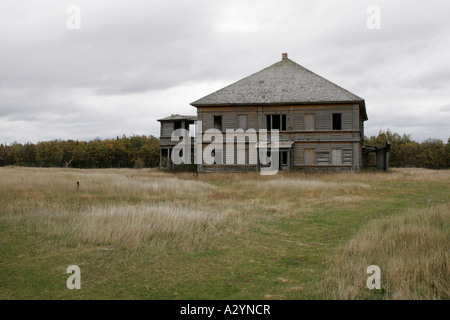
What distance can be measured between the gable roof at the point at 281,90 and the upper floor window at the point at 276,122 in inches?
54.5

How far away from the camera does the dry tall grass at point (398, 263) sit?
5.09 metres

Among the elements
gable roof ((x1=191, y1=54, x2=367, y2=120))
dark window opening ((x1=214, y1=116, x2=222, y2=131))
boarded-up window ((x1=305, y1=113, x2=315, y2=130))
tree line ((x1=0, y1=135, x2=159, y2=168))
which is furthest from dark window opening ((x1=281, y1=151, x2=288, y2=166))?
tree line ((x1=0, y1=135, x2=159, y2=168))

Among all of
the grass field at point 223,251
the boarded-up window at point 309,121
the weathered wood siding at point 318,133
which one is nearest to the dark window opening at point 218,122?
the weathered wood siding at point 318,133

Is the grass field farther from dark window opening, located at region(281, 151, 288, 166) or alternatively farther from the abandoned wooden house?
dark window opening, located at region(281, 151, 288, 166)

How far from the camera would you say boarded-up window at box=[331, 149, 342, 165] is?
31.5 metres

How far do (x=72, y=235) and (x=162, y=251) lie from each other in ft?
7.38

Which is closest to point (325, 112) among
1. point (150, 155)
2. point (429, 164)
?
point (429, 164)

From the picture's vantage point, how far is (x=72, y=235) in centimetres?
821

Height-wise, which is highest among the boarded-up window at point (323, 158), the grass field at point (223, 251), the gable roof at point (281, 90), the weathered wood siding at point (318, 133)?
the gable roof at point (281, 90)

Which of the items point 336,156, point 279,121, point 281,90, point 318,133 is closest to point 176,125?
point 279,121

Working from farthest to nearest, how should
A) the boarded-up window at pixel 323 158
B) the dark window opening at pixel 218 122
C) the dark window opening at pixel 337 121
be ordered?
the dark window opening at pixel 218 122 < the boarded-up window at pixel 323 158 < the dark window opening at pixel 337 121

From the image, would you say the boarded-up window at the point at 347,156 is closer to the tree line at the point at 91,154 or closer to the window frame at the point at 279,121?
the window frame at the point at 279,121

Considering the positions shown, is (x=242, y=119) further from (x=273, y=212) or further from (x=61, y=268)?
(x=61, y=268)

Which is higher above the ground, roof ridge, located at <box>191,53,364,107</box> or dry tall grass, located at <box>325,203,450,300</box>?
roof ridge, located at <box>191,53,364,107</box>
